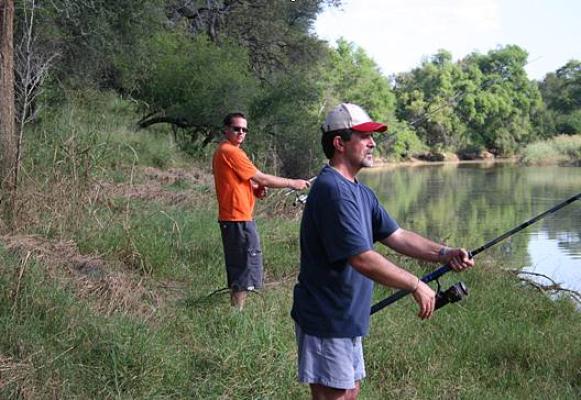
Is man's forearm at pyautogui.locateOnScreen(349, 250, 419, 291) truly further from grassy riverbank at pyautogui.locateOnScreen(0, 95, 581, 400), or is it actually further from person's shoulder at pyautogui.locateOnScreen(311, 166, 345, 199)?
grassy riverbank at pyautogui.locateOnScreen(0, 95, 581, 400)

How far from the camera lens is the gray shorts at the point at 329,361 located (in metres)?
2.75

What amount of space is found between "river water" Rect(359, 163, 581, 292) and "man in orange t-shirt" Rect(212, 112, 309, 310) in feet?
15.5

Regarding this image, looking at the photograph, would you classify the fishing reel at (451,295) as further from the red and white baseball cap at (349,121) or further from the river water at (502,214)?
the river water at (502,214)

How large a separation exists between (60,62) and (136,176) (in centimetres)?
302

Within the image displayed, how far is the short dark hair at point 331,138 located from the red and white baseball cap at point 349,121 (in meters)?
0.01

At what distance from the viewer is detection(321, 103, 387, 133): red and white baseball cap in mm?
2762

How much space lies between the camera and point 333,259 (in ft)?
8.72

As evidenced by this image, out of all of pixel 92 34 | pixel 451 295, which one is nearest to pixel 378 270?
pixel 451 295

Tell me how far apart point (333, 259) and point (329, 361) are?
41 centimetres

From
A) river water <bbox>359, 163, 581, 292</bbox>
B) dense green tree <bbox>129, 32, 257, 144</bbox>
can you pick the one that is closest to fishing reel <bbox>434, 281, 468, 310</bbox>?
river water <bbox>359, 163, 581, 292</bbox>

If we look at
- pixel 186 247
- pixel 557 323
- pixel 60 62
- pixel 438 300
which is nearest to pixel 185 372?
pixel 438 300

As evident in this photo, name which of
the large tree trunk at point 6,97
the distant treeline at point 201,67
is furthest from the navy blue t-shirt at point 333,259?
the large tree trunk at point 6,97

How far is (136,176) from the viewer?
38.9 ft

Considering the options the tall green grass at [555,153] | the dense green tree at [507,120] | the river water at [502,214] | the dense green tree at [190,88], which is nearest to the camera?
the river water at [502,214]
